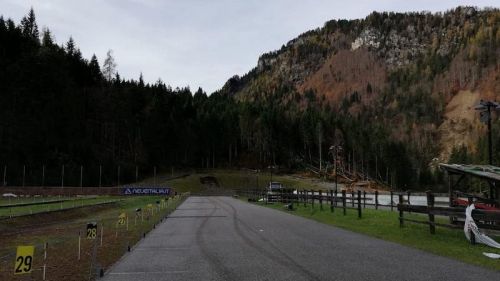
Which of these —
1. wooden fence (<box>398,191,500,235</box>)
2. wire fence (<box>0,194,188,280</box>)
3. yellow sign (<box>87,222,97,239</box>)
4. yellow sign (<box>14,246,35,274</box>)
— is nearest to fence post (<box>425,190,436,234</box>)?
wooden fence (<box>398,191,500,235</box>)

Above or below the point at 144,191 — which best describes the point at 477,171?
above

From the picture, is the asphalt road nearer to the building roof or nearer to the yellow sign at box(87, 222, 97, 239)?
the yellow sign at box(87, 222, 97, 239)

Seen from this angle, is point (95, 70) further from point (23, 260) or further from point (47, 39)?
point (23, 260)

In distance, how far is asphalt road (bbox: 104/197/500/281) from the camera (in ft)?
36.5

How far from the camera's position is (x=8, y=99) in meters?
131

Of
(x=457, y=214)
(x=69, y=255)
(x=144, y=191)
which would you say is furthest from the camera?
(x=144, y=191)

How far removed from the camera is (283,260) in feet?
43.6

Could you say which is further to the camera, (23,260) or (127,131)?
(127,131)

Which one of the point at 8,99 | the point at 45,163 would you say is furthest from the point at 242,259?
the point at 8,99

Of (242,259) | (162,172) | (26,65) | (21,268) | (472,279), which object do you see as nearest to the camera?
(21,268)

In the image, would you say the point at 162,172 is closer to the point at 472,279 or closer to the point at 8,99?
the point at 8,99

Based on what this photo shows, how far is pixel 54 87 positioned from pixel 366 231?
14283 centimetres

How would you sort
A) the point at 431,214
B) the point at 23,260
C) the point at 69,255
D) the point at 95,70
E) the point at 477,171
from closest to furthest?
1. the point at 23,260
2. the point at 69,255
3. the point at 431,214
4. the point at 477,171
5. the point at 95,70

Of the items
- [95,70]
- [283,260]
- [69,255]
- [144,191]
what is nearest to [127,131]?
[95,70]
